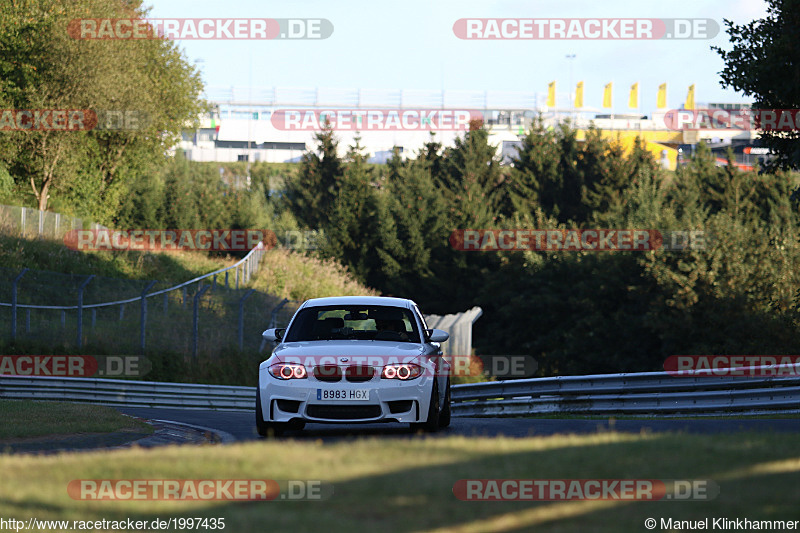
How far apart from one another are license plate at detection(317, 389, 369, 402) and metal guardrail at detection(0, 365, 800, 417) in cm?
614

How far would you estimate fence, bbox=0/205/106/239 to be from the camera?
125 feet

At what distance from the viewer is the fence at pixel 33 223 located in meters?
38.0

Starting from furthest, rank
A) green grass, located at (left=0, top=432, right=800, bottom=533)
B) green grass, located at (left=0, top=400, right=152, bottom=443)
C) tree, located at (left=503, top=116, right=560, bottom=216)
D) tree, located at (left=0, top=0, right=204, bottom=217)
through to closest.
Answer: tree, located at (left=503, top=116, right=560, bottom=216) < tree, located at (left=0, top=0, right=204, bottom=217) < green grass, located at (left=0, top=400, right=152, bottom=443) < green grass, located at (left=0, top=432, right=800, bottom=533)

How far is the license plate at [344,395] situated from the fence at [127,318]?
1398 centimetres

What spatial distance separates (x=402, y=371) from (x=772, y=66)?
12827mm

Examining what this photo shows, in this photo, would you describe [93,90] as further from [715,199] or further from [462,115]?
[462,115]

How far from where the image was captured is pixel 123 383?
2292 centimetres

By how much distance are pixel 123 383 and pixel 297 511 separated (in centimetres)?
1791

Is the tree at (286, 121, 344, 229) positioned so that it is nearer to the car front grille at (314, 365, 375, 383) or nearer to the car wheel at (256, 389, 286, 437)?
the car wheel at (256, 389, 286, 437)

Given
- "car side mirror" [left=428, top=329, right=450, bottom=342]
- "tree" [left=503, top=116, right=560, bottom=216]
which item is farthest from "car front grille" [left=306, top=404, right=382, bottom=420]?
"tree" [left=503, top=116, right=560, bottom=216]

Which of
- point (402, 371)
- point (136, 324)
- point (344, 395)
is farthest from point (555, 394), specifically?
point (136, 324)

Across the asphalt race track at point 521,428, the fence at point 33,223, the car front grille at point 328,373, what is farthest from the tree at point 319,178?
the car front grille at point 328,373

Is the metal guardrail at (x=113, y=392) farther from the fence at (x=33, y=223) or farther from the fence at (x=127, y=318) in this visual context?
the fence at (x=33, y=223)

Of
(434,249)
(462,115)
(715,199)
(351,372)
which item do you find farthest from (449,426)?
(462,115)
